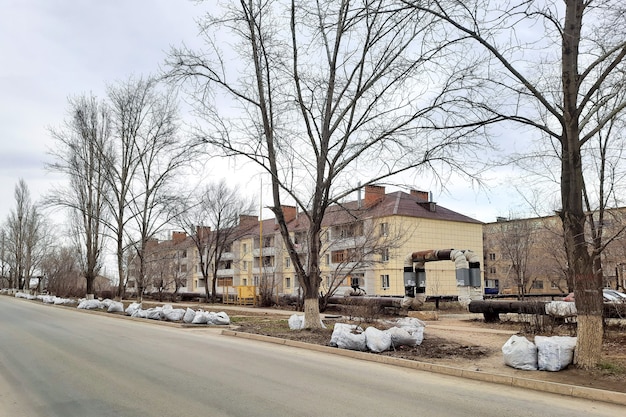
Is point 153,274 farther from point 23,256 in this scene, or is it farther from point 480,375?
point 480,375

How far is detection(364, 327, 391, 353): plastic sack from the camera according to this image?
11.0 metres

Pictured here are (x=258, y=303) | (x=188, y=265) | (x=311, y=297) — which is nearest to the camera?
(x=311, y=297)

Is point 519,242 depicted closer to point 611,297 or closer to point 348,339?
point 611,297

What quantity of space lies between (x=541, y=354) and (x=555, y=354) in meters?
0.24

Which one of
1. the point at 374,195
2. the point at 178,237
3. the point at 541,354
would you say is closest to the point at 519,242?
the point at 374,195

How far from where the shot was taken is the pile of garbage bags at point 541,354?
27.6 feet

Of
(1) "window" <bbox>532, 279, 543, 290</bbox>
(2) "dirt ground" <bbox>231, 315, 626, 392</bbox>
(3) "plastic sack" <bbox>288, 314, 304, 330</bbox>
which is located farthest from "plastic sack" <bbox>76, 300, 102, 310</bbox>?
(1) "window" <bbox>532, 279, 543, 290</bbox>

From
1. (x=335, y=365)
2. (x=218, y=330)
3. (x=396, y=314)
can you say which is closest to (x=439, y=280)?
(x=396, y=314)

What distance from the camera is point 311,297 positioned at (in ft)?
50.3

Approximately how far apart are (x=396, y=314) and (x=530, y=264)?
4083cm

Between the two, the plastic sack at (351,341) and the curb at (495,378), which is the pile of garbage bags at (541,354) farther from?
the plastic sack at (351,341)

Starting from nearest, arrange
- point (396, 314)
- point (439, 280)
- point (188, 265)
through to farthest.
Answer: point (396, 314)
point (439, 280)
point (188, 265)

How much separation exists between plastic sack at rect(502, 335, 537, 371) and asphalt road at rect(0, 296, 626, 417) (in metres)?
1.14

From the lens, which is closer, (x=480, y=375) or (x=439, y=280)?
(x=480, y=375)
